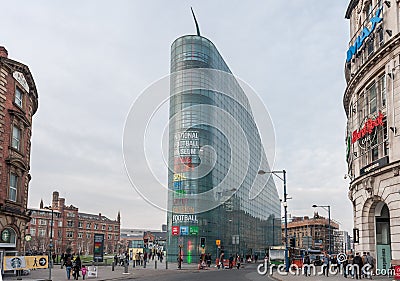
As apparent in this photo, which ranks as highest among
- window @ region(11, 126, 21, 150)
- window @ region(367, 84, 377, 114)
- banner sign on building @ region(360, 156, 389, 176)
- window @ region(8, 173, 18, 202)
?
window @ region(367, 84, 377, 114)

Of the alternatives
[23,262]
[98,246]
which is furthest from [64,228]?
[23,262]

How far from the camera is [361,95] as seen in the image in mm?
40281

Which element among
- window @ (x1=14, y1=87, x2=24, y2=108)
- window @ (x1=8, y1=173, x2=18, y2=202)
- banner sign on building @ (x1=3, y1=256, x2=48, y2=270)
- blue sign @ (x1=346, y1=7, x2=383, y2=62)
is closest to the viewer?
banner sign on building @ (x1=3, y1=256, x2=48, y2=270)

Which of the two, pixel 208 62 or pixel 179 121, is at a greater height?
pixel 208 62

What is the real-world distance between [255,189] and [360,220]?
85816 mm

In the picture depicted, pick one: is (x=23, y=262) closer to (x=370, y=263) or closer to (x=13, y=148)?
(x=13, y=148)

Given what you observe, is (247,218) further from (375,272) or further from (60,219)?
(375,272)

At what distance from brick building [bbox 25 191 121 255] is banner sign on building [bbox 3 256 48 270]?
10299 centimetres

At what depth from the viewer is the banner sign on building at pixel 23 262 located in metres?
29.3

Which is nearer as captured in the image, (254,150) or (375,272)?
(375,272)

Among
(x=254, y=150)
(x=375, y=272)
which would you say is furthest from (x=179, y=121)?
(x=375, y=272)

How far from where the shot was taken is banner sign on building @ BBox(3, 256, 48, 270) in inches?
1153

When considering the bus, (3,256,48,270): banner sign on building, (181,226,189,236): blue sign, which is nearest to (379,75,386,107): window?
(3,256,48,270): banner sign on building

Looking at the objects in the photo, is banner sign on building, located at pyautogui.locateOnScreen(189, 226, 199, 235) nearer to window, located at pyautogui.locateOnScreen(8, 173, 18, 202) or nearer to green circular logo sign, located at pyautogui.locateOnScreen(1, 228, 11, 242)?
window, located at pyautogui.locateOnScreen(8, 173, 18, 202)
